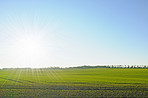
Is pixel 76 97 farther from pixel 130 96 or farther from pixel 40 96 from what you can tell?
pixel 130 96

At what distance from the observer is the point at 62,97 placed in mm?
22281

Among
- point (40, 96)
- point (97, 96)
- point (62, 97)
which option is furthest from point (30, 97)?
point (97, 96)

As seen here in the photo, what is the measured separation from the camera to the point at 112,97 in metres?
22.4

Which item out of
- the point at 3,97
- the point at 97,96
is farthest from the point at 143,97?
the point at 3,97

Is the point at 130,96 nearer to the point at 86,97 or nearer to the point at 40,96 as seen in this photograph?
the point at 86,97

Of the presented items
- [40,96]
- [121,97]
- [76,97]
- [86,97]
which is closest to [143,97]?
[121,97]

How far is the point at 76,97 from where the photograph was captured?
73.5 ft

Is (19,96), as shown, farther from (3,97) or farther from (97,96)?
(97,96)

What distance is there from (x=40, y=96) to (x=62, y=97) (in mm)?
3422

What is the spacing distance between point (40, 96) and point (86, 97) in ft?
22.8

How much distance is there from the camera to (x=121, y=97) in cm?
2242

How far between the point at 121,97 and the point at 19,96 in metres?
15.2

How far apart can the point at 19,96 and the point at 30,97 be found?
70.5 inches

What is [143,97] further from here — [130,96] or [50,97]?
[50,97]
